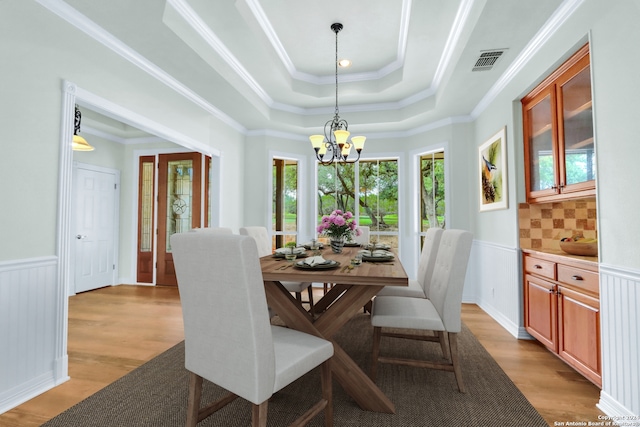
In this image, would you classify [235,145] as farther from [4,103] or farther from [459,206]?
[459,206]

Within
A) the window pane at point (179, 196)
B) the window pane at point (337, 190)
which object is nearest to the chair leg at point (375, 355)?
the window pane at point (337, 190)

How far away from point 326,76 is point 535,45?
237 cm

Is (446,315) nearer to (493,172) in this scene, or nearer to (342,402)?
(342,402)

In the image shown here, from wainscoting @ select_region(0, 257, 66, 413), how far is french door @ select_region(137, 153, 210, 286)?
308 cm

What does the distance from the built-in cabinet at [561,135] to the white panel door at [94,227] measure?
19.8 ft

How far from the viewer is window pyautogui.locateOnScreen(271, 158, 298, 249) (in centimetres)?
512

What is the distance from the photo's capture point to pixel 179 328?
3213 mm

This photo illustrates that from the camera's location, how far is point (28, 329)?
1953 millimetres

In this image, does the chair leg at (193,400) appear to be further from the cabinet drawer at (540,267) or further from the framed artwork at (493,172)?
the framed artwork at (493,172)

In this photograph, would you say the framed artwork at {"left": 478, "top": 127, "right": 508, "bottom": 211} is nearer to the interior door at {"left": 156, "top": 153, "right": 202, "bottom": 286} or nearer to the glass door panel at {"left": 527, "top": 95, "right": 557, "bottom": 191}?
the glass door panel at {"left": 527, "top": 95, "right": 557, "bottom": 191}

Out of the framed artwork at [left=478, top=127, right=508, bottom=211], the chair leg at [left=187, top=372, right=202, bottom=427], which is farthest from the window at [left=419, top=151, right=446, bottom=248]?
the chair leg at [left=187, top=372, right=202, bottom=427]

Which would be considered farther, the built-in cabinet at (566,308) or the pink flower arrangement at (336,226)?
the pink flower arrangement at (336,226)

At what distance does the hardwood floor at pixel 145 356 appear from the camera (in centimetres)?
183

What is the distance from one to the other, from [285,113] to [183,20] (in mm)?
2219
